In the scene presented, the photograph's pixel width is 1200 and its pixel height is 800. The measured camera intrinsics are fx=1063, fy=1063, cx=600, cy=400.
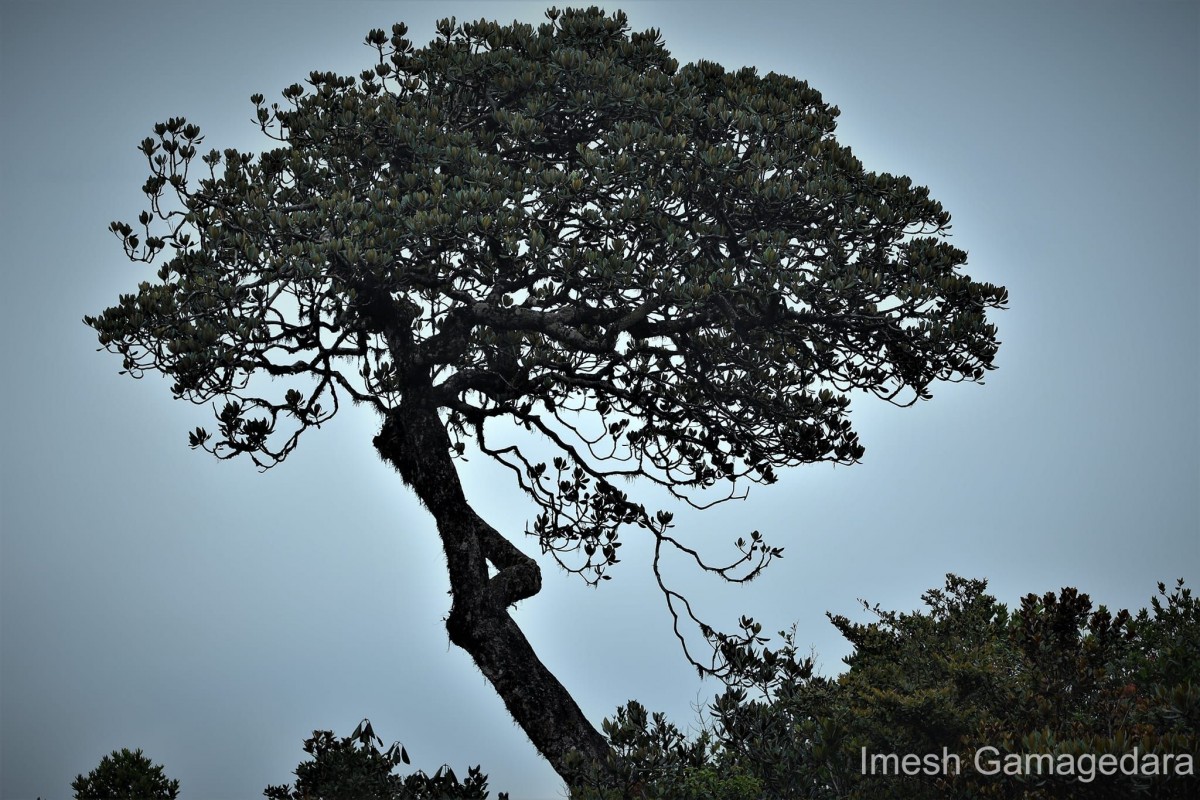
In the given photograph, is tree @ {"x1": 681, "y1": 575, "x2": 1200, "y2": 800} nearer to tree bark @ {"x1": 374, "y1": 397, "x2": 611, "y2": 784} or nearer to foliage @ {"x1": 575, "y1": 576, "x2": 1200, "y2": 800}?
foliage @ {"x1": 575, "y1": 576, "x2": 1200, "y2": 800}

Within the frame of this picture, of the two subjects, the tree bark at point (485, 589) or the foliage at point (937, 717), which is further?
the tree bark at point (485, 589)

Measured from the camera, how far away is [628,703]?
10.2 metres

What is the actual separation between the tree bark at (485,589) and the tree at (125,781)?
12.0 feet

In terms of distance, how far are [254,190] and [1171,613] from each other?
434 inches

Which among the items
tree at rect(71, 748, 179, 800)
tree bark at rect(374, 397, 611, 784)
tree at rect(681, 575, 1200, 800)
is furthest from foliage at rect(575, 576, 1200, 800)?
tree at rect(71, 748, 179, 800)

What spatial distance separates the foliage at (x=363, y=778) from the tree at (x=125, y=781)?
4.11ft

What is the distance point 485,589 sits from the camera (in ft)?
41.1

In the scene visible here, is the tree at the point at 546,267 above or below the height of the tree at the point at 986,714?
above

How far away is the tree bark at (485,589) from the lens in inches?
470

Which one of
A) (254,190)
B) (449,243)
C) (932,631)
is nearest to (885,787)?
(932,631)

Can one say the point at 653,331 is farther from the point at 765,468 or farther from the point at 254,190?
the point at 254,190

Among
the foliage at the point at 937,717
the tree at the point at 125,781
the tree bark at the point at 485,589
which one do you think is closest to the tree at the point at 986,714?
the foliage at the point at 937,717

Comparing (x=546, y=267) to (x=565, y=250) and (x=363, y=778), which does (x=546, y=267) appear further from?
(x=363, y=778)

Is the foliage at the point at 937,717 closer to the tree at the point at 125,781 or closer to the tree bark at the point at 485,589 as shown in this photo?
Answer: the tree bark at the point at 485,589
